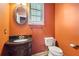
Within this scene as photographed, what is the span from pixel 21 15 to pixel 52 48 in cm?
43

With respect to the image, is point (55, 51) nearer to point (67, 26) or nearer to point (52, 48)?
point (52, 48)

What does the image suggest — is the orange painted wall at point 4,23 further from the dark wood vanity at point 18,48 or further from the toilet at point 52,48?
the toilet at point 52,48

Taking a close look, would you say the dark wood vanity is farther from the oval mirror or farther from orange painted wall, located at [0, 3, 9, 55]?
the oval mirror

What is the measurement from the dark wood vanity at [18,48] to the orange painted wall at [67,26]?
279 millimetres

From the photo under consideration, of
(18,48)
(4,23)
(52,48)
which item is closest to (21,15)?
(4,23)

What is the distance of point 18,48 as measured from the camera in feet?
4.83

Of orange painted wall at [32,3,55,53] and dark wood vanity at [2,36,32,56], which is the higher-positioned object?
orange painted wall at [32,3,55,53]

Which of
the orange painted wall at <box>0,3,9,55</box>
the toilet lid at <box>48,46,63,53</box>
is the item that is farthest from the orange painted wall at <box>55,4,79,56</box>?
the orange painted wall at <box>0,3,9,55</box>

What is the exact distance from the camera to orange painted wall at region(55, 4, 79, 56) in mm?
1480

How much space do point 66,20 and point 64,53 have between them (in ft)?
1.02

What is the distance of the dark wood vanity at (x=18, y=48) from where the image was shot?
1452 millimetres

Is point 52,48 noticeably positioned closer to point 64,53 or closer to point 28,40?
point 64,53

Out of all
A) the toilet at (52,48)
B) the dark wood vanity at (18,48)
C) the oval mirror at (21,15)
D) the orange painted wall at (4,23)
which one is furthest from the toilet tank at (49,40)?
the orange painted wall at (4,23)

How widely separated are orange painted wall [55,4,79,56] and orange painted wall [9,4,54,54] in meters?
0.06
